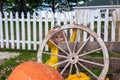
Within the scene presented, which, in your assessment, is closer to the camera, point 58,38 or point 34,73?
point 34,73

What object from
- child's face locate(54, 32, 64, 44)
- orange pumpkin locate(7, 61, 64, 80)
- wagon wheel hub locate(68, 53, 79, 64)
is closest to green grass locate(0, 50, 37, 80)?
child's face locate(54, 32, 64, 44)

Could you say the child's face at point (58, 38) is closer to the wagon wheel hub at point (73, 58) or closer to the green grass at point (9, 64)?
the wagon wheel hub at point (73, 58)

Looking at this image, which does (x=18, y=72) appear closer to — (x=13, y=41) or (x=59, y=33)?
(x=59, y=33)

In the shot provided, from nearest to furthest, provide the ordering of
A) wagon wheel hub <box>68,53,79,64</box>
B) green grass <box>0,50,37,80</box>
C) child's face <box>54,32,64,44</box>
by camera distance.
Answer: wagon wheel hub <box>68,53,79,64</box> → child's face <box>54,32,64,44</box> → green grass <box>0,50,37,80</box>

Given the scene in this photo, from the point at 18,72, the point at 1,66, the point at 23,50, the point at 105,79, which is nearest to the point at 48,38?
the point at 105,79

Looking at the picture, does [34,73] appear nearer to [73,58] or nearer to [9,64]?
[73,58]

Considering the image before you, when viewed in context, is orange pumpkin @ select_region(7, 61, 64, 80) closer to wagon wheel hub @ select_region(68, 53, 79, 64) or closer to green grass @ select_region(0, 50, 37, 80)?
wagon wheel hub @ select_region(68, 53, 79, 64)

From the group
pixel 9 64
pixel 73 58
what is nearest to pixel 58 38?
pixel 73 58

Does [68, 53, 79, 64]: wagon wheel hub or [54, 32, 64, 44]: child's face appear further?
[54, 32, 64, 44]: child's face

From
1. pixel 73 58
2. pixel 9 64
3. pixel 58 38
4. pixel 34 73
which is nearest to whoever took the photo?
pixel 34 73

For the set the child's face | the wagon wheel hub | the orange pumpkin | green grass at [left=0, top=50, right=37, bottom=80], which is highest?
the orange pumpkin

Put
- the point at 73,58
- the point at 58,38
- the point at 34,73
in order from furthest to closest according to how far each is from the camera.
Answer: the point at 58,38 < the point at 73,58 < the point at 34,73

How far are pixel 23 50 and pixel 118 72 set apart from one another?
526cm

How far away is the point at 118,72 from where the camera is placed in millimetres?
4270
